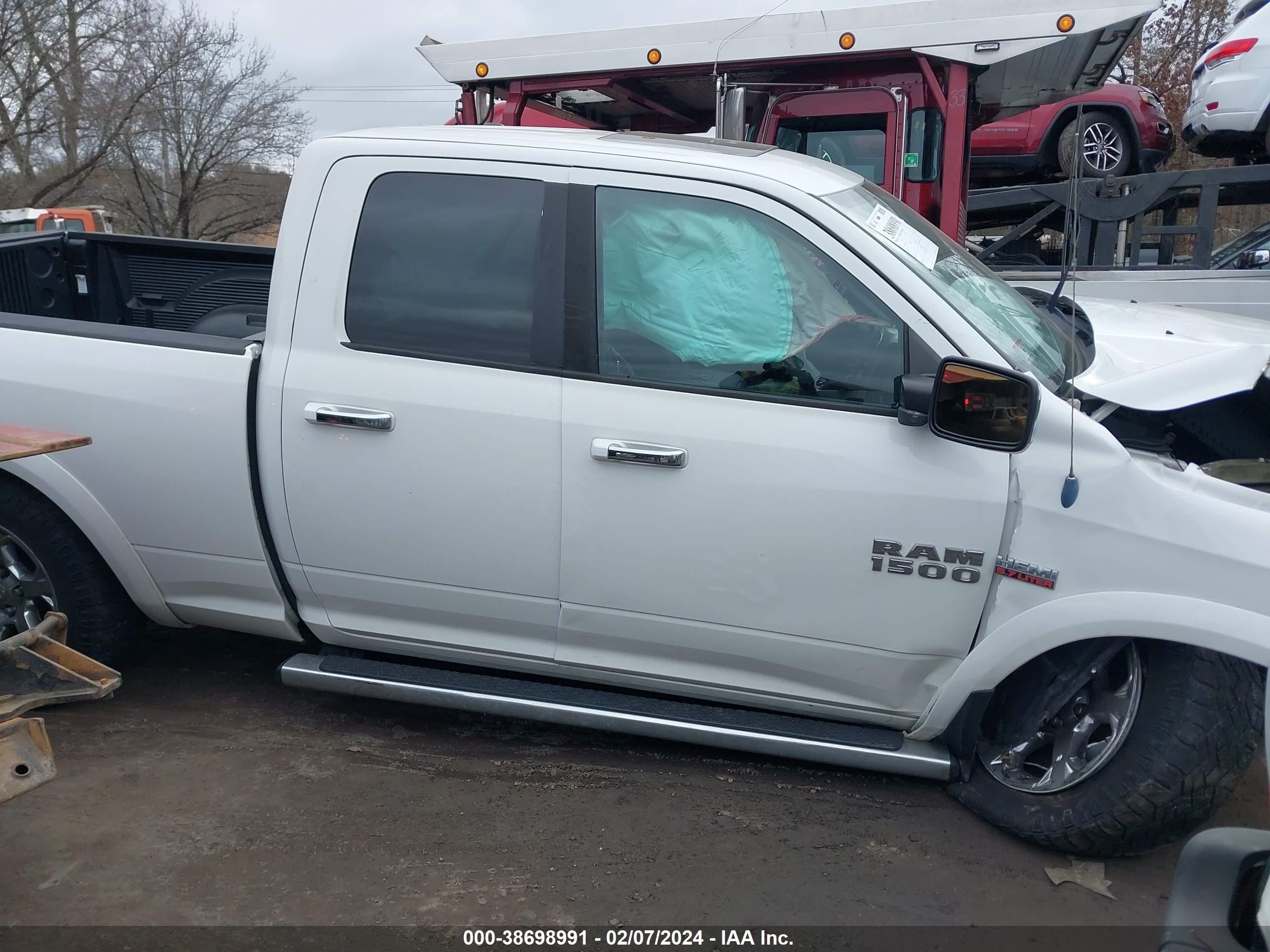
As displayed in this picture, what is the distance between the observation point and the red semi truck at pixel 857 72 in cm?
518

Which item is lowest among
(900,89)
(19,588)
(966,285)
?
(19,588)

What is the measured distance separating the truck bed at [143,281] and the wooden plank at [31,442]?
2168mm

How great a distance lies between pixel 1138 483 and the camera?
2676mm

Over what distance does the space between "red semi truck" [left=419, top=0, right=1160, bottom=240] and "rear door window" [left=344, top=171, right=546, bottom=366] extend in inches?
117

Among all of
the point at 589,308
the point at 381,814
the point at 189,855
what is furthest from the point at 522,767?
the point at 589,308

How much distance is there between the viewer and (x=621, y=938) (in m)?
2.66

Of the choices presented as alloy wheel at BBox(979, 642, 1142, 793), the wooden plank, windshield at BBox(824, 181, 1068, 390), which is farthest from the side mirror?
the wooden plank

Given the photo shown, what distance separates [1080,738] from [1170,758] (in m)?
0.25

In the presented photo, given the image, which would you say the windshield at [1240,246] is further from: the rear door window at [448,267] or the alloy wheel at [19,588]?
Result: the alloy wheel at [19,588]

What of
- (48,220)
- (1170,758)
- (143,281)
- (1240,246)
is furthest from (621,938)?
(48,220)

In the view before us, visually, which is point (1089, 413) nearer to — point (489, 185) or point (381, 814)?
point (489, 185)

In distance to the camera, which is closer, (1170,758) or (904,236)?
(1170,758)

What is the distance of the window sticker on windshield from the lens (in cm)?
307

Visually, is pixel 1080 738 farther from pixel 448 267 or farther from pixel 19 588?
pixel 19 588
